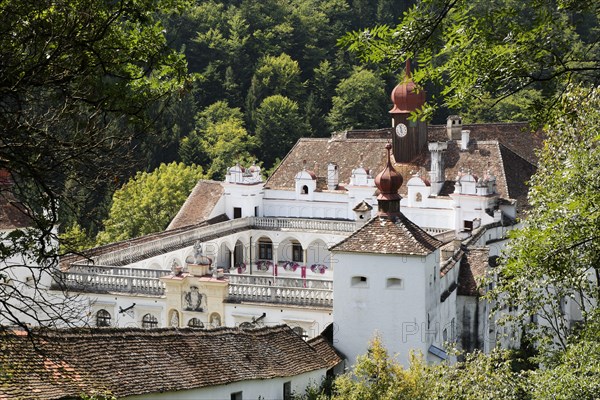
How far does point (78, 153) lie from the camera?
13953 millimetres

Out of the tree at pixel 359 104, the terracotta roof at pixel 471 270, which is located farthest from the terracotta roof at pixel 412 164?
the tree at pixel 359 104

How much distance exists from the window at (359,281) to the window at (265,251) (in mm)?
24551

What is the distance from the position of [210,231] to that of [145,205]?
16734mm

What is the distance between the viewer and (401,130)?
6825cm

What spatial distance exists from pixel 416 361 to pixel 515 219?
29.2 metres

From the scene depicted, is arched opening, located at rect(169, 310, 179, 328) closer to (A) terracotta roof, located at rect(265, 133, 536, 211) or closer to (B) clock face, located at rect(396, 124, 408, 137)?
(A) terracotta roof, located at rect(265, 133, 536, 211)

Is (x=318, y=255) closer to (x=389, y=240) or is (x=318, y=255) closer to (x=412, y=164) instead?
(x=412, y=164)

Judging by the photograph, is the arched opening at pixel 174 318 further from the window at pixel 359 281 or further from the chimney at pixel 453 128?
the chimney at pixel 453 128

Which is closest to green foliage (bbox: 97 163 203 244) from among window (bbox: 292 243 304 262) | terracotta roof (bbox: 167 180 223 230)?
terracotta roof (bbox: 167 180 223 230)

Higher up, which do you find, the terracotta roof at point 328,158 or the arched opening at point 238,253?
the terracotta roof at point 328,158

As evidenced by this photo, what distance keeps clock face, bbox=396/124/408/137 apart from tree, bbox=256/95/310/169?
29.4 m

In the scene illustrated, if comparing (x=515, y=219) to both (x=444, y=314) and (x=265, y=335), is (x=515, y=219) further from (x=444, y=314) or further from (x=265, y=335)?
(x=265, y=335)

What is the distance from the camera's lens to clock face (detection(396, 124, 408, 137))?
68062 mm

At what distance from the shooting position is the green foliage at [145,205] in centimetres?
7350
